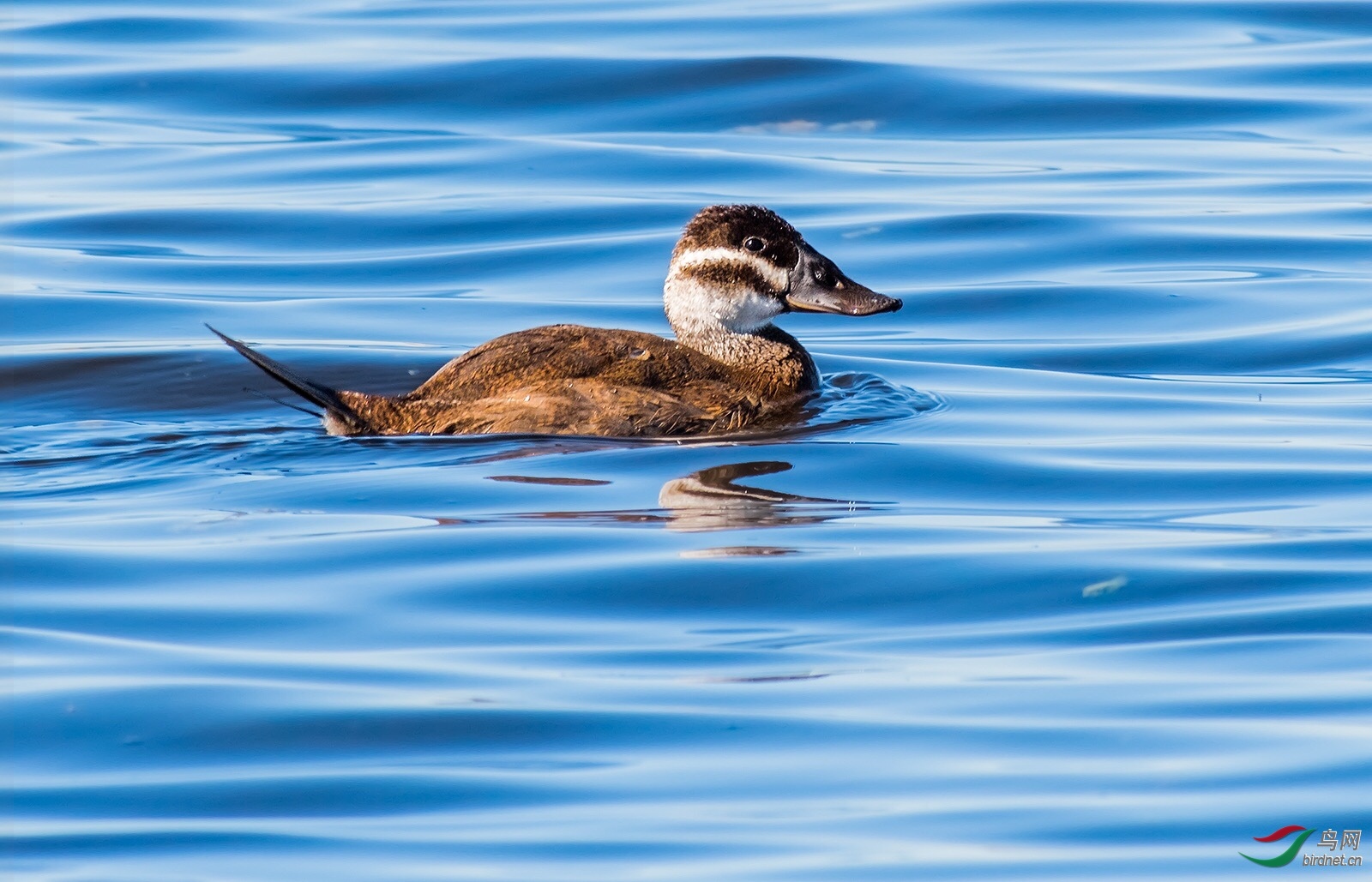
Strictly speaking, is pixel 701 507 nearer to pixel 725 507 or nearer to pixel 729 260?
pixel 725 507

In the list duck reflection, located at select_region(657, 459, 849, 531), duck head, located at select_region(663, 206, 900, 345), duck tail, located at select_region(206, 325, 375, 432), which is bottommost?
duck reflection, located at select_region(657, 459, 849, 531)

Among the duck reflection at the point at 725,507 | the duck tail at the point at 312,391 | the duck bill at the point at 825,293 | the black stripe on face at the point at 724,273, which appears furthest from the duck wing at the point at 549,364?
the duck bill at the point at 825,293

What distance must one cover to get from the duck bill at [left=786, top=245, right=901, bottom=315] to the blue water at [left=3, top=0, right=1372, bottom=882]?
14.1 inches

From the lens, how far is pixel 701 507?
7.42 metres

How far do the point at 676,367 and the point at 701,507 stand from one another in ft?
4.25

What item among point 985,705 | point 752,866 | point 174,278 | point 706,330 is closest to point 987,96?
point 174,278

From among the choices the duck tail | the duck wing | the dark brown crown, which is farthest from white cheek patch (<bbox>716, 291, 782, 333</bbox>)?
the duck tail

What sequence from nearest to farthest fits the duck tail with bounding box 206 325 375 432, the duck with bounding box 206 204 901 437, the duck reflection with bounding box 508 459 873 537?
the duck reflection with bounding box 508 459 873 537 → the duck tail with bounding box 206 325 375 432 → the duck with bounding box 206 204 901 437

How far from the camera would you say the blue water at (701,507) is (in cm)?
477

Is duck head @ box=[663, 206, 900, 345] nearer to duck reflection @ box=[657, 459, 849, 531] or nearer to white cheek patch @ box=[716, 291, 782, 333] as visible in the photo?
white cheek patch @ box=[716, 291, 782, 333]

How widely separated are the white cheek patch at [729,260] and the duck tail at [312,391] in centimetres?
163

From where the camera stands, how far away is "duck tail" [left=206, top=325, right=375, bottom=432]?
8109 millimetres

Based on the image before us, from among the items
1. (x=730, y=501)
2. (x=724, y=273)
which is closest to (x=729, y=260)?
(x=724, y=273)

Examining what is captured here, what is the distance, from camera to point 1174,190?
47.6 ft
